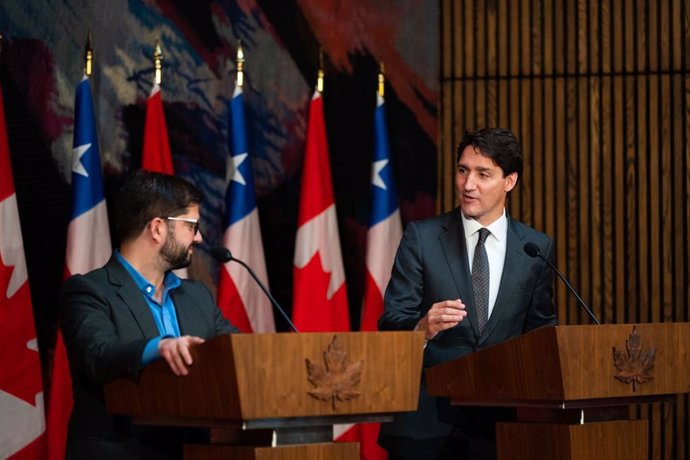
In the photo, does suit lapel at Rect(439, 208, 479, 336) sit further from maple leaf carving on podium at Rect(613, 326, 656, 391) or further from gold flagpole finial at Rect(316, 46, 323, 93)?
gold flagpole finial at Rect(316, 46, 323, 93)

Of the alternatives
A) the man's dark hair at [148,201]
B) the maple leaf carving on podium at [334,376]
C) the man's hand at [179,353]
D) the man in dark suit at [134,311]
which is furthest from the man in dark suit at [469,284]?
the man's hand at [179,353]

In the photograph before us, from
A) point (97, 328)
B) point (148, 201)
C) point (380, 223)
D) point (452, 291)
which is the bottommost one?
point (97, 328)

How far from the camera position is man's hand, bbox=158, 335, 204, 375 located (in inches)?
108

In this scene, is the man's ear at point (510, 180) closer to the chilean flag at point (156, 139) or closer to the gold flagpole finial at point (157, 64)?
the chilean flag at point (156, 139)

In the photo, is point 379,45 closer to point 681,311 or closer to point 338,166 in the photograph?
point 338,166

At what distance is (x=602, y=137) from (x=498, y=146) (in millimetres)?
2141

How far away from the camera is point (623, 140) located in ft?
20.1

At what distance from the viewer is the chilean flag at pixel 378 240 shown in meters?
5.80

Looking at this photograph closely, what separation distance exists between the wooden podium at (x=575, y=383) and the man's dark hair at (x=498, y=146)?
939 millimetres

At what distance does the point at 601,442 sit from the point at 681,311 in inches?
112

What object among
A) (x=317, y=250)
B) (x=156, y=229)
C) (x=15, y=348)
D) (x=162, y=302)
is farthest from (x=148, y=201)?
(x=317, y=250)

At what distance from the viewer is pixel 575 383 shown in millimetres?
3234

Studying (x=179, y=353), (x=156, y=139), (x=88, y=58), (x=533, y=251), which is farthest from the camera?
(x=156, y=139)

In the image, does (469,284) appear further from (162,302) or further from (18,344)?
(18,344)
